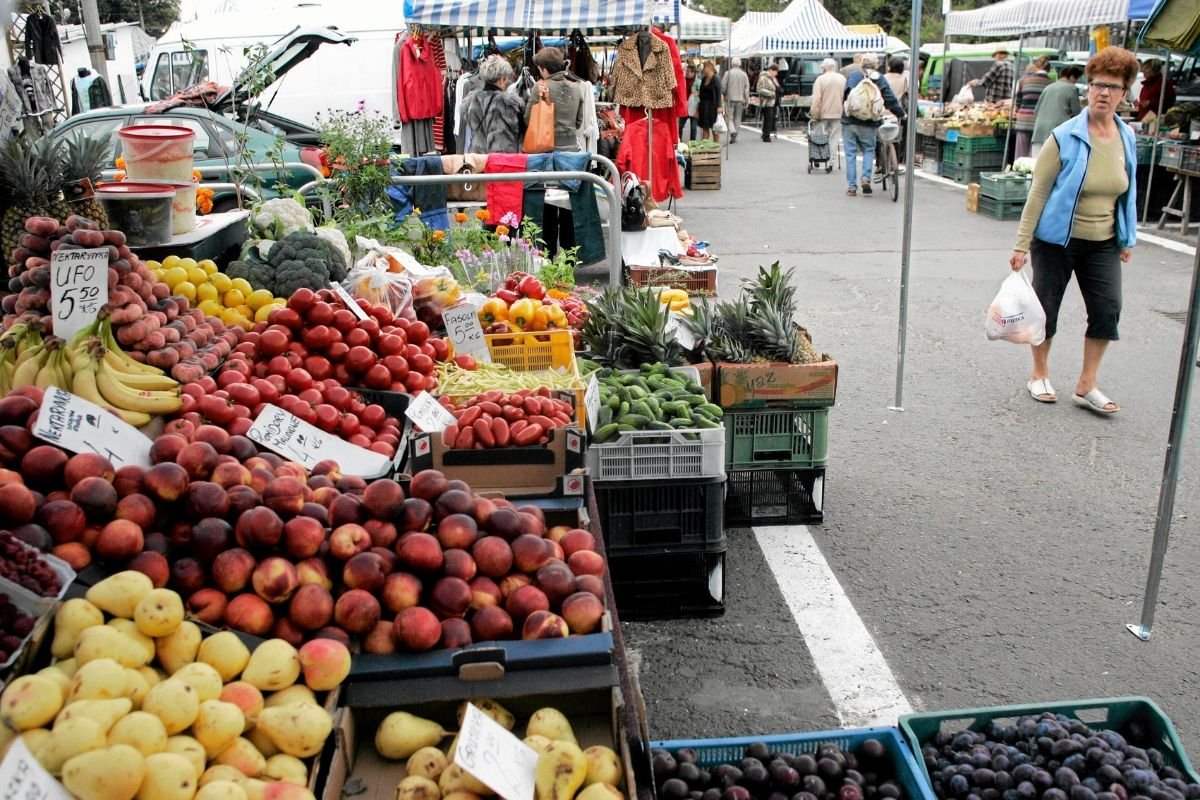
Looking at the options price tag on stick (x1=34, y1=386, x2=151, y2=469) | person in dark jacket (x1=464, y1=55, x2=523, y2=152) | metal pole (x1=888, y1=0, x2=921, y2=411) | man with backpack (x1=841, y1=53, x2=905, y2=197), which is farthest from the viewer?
man with backpack (x1=841, y1=53, x2=905, y2=197)

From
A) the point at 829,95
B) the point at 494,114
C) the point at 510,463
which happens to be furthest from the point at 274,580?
the point at 829,95

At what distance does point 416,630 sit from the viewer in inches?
80.4

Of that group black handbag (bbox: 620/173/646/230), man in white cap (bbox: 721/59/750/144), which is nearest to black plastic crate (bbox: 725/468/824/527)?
black handbag (bbox: 620/173/646/230)

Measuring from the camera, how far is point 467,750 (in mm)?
1691

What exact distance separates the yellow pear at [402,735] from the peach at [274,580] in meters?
0.35

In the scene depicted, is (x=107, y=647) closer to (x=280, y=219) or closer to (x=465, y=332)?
(x=465, y=332)

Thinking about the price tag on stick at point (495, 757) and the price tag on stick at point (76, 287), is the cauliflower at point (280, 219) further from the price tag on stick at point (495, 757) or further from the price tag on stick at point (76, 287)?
the price tag on stick at point (495, 757)

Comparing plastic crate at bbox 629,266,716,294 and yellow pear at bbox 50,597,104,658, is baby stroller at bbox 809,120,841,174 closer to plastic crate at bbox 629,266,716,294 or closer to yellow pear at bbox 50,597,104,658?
plastic crate at bbox 629,266,716,294

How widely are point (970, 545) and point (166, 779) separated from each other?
12.3 feet

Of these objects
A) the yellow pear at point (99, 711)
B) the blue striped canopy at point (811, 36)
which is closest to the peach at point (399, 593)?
the yellow pear at point (99, 711)

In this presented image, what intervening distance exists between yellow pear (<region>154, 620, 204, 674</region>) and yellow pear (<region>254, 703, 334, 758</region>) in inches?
7.8

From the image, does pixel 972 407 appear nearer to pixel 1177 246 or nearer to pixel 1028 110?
pixel 1177 246

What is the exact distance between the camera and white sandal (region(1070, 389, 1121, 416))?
605cm

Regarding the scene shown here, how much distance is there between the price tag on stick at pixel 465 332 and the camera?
13.9ft
